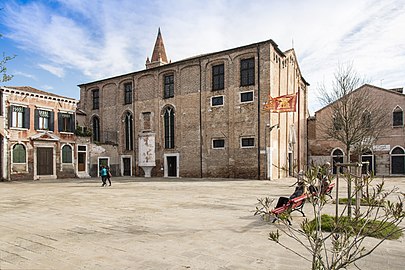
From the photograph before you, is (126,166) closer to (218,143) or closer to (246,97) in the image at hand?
(218,143)

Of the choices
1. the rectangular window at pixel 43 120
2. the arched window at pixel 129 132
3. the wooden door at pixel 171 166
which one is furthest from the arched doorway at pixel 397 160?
the rectangular window at pixel 43 120

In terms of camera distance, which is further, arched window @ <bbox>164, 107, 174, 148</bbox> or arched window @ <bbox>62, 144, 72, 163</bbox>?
arched window @ <bbox>164, 107, 174, 148</bbox>

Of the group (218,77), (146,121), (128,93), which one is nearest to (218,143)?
(218,77)

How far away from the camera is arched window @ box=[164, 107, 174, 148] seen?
2936 centimetres

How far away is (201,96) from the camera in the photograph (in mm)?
27578

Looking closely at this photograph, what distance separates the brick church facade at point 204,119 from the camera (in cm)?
2475

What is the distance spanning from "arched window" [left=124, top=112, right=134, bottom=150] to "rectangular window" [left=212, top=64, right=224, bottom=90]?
10551mm

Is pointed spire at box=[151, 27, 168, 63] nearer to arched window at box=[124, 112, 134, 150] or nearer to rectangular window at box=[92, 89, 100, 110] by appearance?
rectangular window at box=[92, 89, 100, 110]

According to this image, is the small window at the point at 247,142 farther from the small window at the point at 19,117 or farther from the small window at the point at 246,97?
the small window at the point at 19,117

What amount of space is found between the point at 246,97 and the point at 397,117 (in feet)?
54.9

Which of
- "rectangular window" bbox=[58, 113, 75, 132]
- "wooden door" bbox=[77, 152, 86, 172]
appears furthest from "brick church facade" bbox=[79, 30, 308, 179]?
"rectangular window" bbox=[58, 113, 75, 132]

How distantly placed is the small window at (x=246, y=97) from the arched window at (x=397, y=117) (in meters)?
16.1

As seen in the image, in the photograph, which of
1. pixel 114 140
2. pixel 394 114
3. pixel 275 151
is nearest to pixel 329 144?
pixel 394 114

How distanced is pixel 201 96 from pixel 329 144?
623 inches
